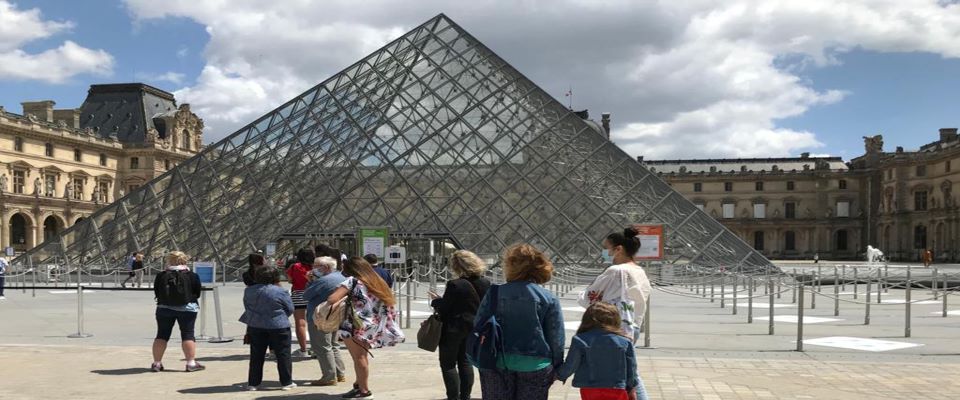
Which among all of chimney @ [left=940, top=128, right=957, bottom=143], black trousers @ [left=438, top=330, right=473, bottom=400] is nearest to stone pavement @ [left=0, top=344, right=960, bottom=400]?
black trousers @ [left=438, top=330, right=473, bottom=400]

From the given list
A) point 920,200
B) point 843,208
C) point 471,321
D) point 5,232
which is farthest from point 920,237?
point 471,321

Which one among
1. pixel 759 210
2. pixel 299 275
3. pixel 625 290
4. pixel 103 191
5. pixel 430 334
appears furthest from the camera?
pixel 759 210

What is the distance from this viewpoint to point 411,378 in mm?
8609

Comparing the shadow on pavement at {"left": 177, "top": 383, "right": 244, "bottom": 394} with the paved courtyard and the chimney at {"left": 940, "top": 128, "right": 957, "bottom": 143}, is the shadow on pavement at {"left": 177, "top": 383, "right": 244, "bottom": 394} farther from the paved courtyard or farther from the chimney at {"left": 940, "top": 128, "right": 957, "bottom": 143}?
the chimney at {"left": 940, "top": 128, "right": 957, "bottom": 143}

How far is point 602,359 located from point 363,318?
2.86 metres

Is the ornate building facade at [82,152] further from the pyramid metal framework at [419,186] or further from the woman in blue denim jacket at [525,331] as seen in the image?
the woman in blue denim jacket at [525,331]

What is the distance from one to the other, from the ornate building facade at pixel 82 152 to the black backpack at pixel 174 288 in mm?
49750

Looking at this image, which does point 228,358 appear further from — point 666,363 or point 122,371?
point 666,363

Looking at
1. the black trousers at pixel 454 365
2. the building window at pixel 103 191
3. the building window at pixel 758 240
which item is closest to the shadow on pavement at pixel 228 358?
the black trousers at pixel 454 365

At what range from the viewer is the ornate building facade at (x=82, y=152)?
62.0 m

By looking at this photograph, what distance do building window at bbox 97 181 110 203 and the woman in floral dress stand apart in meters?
70.6

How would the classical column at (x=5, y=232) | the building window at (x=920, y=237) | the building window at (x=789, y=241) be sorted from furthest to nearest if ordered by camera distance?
the building window at (x=789, y=241) < the building window at (x=920, y=237) < the classical column at (x=5, y=232)

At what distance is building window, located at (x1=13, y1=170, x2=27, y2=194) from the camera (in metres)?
61.8

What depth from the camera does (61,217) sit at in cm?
6681
